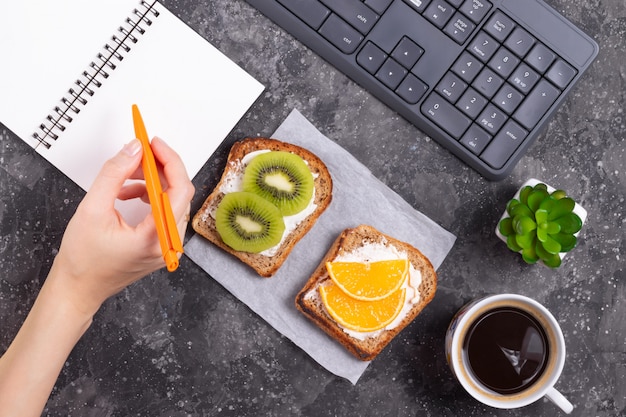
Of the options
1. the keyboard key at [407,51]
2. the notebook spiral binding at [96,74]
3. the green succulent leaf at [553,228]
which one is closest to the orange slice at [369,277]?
the green succulent leaf at [553,228]

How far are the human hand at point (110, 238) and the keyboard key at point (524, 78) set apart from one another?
1.77 ft

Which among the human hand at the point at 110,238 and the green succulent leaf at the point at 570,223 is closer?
the human hand at the point at 110,238

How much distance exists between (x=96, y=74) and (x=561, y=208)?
2.58 ft

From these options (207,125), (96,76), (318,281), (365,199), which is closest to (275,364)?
(318,281)

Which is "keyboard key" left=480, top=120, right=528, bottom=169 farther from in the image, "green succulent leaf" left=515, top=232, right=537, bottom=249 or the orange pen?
the orange pen

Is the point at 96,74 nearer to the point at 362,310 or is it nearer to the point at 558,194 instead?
the point at 362,310

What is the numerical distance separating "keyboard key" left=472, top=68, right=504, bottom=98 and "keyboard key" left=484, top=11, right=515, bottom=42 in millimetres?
56

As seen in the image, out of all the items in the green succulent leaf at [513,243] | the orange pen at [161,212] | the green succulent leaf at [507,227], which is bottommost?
the orange pen at [161,212]

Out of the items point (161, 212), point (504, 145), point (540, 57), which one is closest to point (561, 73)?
point (540, 57)

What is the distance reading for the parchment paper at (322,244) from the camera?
1.06 meters

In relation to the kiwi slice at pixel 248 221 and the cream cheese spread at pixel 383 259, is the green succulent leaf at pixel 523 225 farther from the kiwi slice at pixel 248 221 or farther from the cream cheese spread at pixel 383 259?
the kiwi slice at pixel 248 221

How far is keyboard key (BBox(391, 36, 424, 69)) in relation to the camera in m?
0.97

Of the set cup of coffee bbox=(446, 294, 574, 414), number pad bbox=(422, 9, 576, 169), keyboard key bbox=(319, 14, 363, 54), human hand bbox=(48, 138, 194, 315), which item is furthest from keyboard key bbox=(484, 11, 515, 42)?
human hand bbox=(48, 138, 194, 315)

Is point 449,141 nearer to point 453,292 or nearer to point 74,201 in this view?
point 453,292
